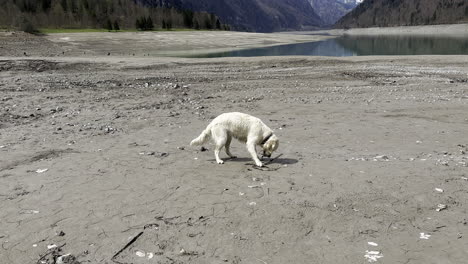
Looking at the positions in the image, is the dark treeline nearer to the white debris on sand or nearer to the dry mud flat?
the dry mud flat

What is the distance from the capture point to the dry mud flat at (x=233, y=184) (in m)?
5.20

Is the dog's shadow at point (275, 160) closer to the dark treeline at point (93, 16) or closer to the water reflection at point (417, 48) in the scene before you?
the water reflection at point (417, 48)

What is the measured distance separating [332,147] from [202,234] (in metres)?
5.75

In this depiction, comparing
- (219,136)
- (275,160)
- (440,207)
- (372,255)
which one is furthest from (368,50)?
(372,255)

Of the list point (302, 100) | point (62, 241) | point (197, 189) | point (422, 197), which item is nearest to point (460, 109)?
point (302, 100)

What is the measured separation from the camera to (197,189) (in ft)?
23.2

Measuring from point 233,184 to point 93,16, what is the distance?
126 meters

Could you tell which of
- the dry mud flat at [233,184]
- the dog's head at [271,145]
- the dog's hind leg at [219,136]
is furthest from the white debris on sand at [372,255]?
the dog's hind leg at [219,136]

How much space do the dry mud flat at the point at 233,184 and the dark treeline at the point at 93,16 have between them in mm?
83872

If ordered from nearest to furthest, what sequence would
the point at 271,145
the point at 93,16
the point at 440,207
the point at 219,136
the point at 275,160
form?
the point at 440,207 → the point at 271,145 → the point at 219,136 → the point at 275,160 → the point at 93,16

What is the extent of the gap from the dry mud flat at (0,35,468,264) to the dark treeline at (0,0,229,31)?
8387 cm

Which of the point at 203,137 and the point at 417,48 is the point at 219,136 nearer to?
the point at 203,137

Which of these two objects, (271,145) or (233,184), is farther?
(271,145)

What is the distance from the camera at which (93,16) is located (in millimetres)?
117812
